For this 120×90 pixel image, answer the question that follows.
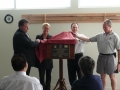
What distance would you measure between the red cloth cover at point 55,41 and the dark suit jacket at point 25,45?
0.10m

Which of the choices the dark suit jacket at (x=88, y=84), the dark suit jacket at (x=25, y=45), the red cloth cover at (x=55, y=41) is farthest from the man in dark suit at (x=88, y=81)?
the dark suit jacket at (x=25, y=45)

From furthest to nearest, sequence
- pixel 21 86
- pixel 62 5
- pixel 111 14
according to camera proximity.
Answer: pixel 62 5, pixel 111 14, pixel 21 86

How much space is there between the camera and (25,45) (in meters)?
3.43

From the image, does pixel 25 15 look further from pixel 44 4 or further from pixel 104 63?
pixel 104 63

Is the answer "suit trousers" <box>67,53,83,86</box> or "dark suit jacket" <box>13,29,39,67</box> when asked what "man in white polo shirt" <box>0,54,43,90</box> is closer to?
"dark suit jacket" <box>13,29,39,67</box>

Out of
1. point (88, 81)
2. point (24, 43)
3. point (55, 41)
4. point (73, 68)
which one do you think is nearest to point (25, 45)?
point (24, 43)

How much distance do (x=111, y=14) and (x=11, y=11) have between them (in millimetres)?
2382

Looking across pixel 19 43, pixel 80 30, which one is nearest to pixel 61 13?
pixel 80 30

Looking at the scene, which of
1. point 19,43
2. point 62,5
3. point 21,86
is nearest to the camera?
point 21,86

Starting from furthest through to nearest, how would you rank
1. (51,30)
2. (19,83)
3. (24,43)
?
(51,30), (24,43), (19,83)

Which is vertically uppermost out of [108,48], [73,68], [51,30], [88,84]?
[51,30]

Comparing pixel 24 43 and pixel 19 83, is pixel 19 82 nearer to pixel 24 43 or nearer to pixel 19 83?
pixel 19 83

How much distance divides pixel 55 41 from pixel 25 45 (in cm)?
63

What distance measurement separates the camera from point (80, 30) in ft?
14.5
